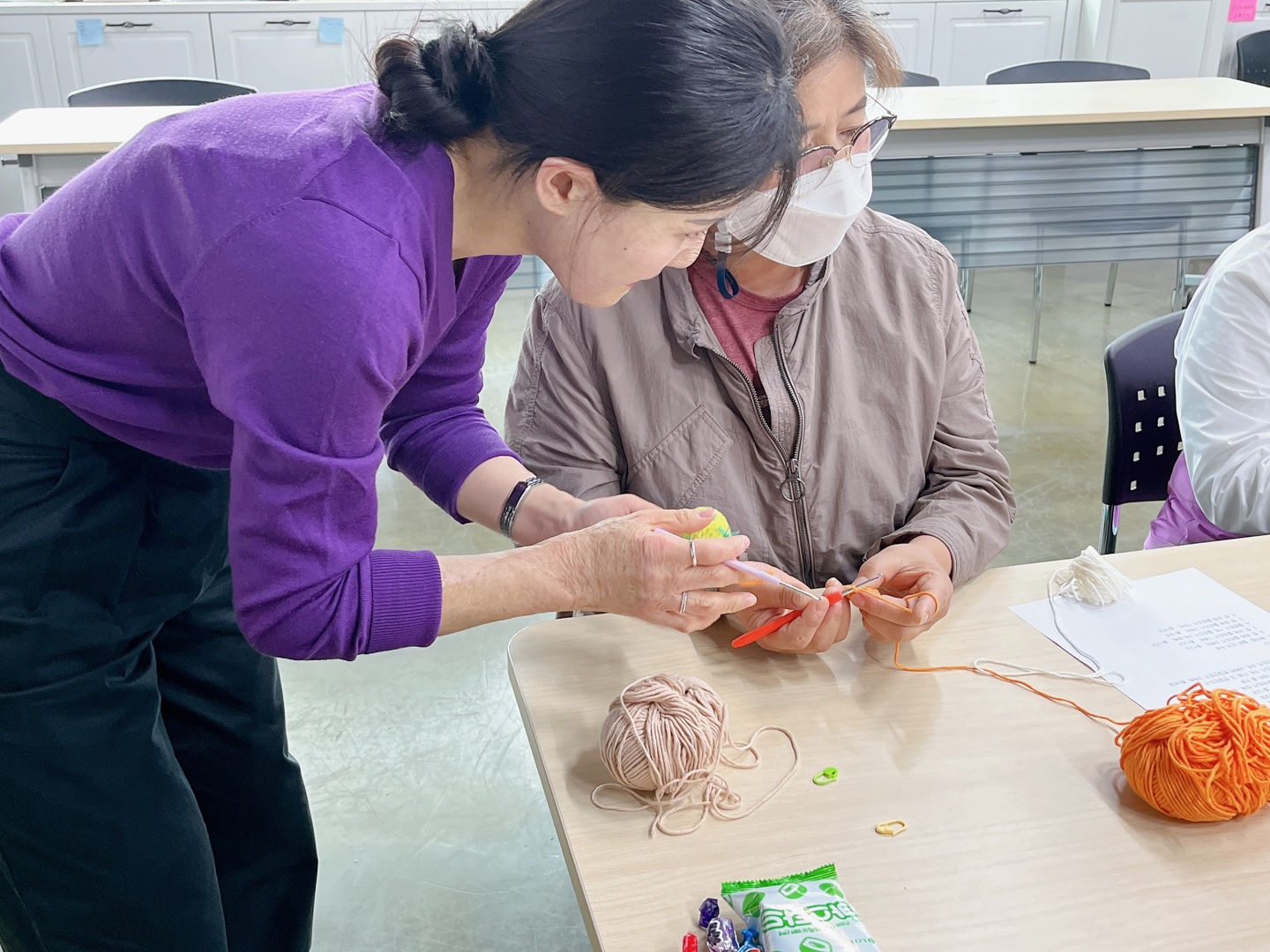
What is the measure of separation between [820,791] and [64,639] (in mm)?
666

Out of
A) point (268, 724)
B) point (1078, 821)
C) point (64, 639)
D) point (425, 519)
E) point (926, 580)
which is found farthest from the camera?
point (425, 519)

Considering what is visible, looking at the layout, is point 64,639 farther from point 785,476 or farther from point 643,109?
point 785,476

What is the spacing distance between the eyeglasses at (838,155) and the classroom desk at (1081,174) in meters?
1.83

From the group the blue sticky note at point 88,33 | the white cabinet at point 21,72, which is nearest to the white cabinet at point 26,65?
the white cabinet at point 21,72

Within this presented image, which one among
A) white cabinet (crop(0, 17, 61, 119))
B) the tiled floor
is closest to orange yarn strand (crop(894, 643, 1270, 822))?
the tiled floor

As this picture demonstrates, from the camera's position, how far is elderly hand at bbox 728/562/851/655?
1024 mm

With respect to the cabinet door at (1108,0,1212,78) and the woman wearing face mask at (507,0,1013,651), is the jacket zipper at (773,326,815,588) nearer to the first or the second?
the woman wearing face mask at (507,0,1013,651)

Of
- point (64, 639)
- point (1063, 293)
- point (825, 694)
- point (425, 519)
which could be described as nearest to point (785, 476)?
point (825, 694)

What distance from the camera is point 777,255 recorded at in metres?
1.26

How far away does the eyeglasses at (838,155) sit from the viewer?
1.23 meters

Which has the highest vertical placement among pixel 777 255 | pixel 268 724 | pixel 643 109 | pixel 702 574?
pixel 643 109

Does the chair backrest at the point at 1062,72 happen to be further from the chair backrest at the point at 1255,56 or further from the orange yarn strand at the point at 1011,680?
the orange yarn strand at the point at 1011,680

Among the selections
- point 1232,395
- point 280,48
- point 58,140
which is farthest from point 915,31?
point 1232,395

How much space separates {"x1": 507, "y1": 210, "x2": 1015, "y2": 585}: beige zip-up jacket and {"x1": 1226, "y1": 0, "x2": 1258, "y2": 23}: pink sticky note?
5.47 meters
